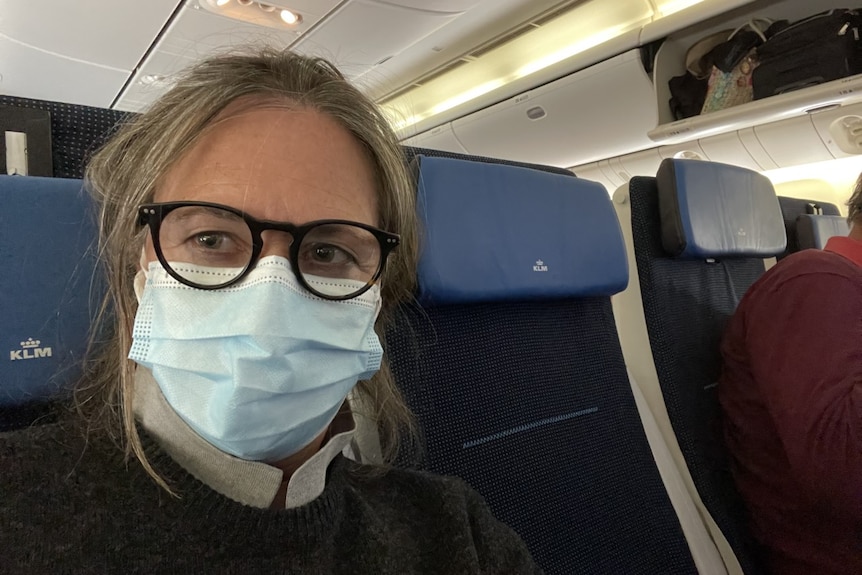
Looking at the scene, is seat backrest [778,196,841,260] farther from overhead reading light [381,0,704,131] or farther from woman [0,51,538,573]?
woman [0,51,538,573]

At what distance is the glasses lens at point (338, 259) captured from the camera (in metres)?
0.87

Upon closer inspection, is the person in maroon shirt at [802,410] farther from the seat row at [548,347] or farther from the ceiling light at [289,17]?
the ceiling light at [289,17]

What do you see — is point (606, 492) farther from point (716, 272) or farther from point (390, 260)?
point (716, 272)

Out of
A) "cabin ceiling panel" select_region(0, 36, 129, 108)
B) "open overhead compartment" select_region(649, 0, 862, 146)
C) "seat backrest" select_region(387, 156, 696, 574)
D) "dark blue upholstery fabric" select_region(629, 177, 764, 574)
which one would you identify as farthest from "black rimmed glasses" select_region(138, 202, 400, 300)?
"cabin ceiling panel" select_region(0, 36, 129, 108)

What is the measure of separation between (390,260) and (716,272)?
154 cm

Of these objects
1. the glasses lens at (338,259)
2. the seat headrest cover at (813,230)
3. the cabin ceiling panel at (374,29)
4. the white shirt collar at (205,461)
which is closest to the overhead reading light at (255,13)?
the cabin ceiling panel at (374,29)

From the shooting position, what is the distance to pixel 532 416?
1.42m

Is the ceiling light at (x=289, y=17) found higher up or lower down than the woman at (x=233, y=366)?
higher up

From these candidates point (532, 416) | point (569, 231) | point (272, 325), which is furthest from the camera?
point (569, 231)

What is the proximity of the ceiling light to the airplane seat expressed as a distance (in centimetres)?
364

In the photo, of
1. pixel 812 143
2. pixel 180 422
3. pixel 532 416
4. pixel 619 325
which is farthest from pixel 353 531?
pixel 812 143

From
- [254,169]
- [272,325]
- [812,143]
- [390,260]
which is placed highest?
[812,143]

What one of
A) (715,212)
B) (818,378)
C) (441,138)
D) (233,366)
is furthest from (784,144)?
(233,366)

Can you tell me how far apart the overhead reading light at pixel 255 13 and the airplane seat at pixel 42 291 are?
355cm
